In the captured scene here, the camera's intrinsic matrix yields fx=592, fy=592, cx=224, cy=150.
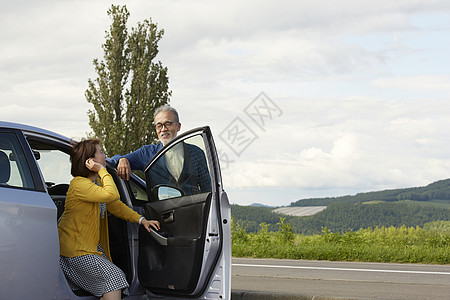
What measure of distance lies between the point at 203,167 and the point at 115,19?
18.1 meters

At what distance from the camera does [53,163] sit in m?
5.80

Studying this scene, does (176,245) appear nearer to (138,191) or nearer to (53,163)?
(138,191)

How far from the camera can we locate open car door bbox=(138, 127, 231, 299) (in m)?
4.84

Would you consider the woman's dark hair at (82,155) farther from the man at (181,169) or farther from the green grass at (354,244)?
the green grass at (354,244)

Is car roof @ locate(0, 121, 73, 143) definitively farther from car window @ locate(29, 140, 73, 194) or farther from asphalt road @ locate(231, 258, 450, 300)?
asphalt road @ locate(231, 258, 450, 300)

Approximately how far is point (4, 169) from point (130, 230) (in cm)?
140

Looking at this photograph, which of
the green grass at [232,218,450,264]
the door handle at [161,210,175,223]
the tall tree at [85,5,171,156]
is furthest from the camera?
the tall tree at [85,5,171,156]

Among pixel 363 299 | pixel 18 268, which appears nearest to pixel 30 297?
pixel 18 268

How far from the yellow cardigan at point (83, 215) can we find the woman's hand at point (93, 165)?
1.7 inches

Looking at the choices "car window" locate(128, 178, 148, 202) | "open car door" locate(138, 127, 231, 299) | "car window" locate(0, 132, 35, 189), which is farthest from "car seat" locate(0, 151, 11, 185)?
"car window" locate(128, 178, 148, 202)

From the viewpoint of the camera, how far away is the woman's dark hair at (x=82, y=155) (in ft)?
16.3

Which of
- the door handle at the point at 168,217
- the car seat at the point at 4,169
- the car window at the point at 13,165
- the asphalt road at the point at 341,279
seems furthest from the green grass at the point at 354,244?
the car seat at the point at 4,169

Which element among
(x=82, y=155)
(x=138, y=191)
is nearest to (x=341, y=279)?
(x=138, y=191)

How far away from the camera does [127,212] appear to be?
5184mm
